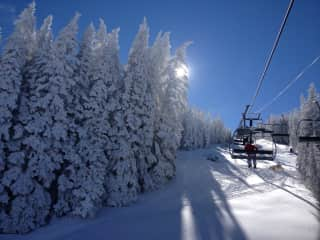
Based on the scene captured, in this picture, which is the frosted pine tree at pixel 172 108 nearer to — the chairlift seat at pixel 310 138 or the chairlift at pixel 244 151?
the chairlift at pixel 244 151

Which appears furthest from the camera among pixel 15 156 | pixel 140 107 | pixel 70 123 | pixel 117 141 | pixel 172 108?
pixel 172 108

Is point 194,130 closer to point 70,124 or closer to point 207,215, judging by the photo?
point 207,215

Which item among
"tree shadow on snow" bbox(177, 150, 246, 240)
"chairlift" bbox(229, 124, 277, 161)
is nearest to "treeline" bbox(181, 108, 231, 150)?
"tree shadow on snow" bbox(177, 150, 246, 240)

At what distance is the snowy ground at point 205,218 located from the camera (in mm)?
10570

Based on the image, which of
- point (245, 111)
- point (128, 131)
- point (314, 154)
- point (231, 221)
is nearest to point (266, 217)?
point (231, 221)

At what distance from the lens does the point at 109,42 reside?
1717 cm

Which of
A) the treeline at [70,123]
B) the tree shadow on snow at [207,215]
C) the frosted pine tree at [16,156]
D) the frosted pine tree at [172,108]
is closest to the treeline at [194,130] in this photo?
the frosted pine tree at [172,108]

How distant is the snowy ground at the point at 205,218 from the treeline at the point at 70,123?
40.9 inches

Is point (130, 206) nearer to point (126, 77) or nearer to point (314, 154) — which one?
point (126, 77)

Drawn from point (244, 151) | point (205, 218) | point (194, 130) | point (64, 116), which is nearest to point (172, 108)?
point (244, 151)

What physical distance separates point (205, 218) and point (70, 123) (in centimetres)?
1120

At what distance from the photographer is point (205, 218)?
12.9 m

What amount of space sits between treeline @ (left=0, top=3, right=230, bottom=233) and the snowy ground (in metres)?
1.04

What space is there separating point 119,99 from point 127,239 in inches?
419
